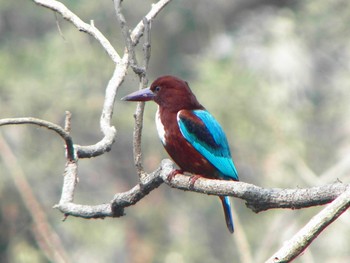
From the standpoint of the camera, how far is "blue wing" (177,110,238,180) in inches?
169

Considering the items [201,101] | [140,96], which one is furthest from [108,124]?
[201,101]

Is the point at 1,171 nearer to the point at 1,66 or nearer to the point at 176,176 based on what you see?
the point at 1,66

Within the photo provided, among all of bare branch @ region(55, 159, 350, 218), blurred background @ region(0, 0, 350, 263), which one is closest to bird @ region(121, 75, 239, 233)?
bare branch @ region(55, 159, 350, 218)

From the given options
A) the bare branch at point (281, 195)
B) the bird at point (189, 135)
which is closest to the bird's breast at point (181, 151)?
the bird at point (189, 135)

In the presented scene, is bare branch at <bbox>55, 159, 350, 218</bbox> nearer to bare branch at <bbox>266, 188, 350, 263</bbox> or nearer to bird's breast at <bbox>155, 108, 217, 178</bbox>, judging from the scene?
bare branch at <bbox>266, 188, 350, 263</bbox>

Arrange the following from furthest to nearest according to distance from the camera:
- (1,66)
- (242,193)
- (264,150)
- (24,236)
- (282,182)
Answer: (1,66) → (264,150) → (282,182) → (24,236) → (242,193)

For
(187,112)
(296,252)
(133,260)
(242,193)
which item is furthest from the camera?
(133,260)

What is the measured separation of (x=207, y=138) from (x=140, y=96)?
837 millimetres

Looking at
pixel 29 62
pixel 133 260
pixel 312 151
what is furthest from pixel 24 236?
pixel 133 260

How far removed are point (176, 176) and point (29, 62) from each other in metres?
9.89

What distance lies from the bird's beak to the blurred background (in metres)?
4.65

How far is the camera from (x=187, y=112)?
443cm

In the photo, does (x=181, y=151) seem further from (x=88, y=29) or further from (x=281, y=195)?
(x=281, y=195)

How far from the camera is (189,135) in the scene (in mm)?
4305
